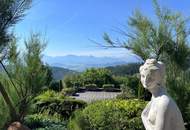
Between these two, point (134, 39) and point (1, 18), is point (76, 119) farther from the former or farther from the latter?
point (134, 39)

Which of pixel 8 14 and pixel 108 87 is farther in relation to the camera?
pixel 108 87

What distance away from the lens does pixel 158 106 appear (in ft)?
9.64

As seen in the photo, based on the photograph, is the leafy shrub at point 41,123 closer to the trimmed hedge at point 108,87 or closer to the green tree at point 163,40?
the green tree at point 163,40

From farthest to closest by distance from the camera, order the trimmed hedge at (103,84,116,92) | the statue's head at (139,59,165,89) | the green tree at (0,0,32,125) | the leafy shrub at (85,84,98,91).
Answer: the leafy shrub at (85,84,98,91), the trimmed hedge at (103,84,116,92), the green tree at (0,0,32,125), the statue's head at (139,59,165,89)

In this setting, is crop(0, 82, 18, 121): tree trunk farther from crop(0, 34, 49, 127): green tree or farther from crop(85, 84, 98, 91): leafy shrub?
crop(85, 84, 98, 91): leafy shrub

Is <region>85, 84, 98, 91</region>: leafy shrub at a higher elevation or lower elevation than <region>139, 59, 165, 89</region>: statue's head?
lower

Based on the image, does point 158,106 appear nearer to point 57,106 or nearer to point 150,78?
point 150,78

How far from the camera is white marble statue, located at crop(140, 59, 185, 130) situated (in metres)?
2.89

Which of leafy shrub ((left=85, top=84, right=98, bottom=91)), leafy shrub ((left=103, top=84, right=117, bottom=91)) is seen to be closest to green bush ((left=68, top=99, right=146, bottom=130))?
leafy shrub ((left=103, top=84, right=117, bottom=91))

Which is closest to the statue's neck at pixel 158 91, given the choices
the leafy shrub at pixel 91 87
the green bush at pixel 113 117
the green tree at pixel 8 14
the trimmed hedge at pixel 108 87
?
the green tree at pixel 8 14

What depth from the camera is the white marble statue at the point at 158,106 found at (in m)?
2.89

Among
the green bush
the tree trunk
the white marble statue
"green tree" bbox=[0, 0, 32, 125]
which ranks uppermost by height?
"green tree" bbox=[0, 0, 32, 125]

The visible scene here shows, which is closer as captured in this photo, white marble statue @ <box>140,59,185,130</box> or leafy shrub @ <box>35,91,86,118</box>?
white marble statue @ <box>140,59,185,130</box>

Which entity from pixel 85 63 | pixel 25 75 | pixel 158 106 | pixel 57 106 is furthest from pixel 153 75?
pixel 85 63
